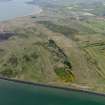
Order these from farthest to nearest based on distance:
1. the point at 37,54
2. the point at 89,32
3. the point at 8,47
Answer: the point at 89,32 → the point at 8,47 → the point at 37,54

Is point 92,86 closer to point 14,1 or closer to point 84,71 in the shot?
point 84,71

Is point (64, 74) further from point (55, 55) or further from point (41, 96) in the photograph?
point (41, 96)

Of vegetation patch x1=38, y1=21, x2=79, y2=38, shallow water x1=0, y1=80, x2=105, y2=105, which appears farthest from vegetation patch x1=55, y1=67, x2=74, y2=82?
vegetation patch x1=38, y1=21, x2=79, y2=38

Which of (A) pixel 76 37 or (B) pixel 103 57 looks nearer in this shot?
(B) pixel 103 57

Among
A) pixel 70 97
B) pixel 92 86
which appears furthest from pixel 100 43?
pixel 70 97

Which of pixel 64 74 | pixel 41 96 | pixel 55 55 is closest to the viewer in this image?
pixel 41 96

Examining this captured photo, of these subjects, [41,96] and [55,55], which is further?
[55,55]

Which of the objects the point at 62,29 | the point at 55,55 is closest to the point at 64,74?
the point at 55,55

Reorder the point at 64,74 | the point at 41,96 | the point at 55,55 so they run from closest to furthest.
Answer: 1. the point at 41,96
2. the point at 64,74
3. the point at 55,55
